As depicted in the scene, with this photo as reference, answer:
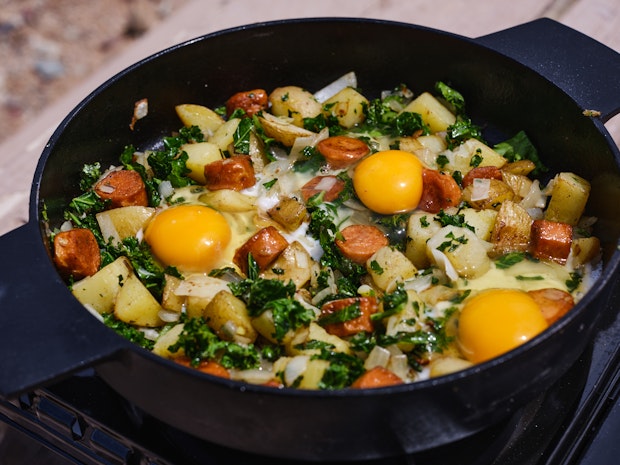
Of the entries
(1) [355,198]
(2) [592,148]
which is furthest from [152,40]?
(2) [592,148]

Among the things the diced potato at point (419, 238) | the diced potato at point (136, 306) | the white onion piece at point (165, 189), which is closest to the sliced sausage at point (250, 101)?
the white onion piece at point (165, 189)

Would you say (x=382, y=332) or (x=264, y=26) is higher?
(x=264, y=26)

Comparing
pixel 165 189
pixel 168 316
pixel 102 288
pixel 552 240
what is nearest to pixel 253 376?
pixel 168 316

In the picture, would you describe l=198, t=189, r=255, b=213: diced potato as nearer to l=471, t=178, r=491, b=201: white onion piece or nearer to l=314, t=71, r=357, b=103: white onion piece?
l=314, t=71, r=357, b=103: white onion piece

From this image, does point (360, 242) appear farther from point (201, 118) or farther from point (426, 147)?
point (201, 118)

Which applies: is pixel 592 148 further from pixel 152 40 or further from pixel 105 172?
pixel 152 40

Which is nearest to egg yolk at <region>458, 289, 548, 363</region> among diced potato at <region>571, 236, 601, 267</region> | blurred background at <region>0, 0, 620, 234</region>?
diced potato at <region>571, 236, 601, 267</region>

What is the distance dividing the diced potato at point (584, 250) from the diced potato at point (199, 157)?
4.79 ft

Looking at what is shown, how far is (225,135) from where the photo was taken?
3.11m

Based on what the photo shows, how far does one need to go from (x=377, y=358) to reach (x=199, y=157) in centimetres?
124

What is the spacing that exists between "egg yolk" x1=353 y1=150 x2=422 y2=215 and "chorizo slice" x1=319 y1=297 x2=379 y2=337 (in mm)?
506

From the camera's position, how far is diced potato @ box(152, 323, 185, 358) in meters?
2.32

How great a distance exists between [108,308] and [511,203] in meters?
1.53

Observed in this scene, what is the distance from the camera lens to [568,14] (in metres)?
4.30
